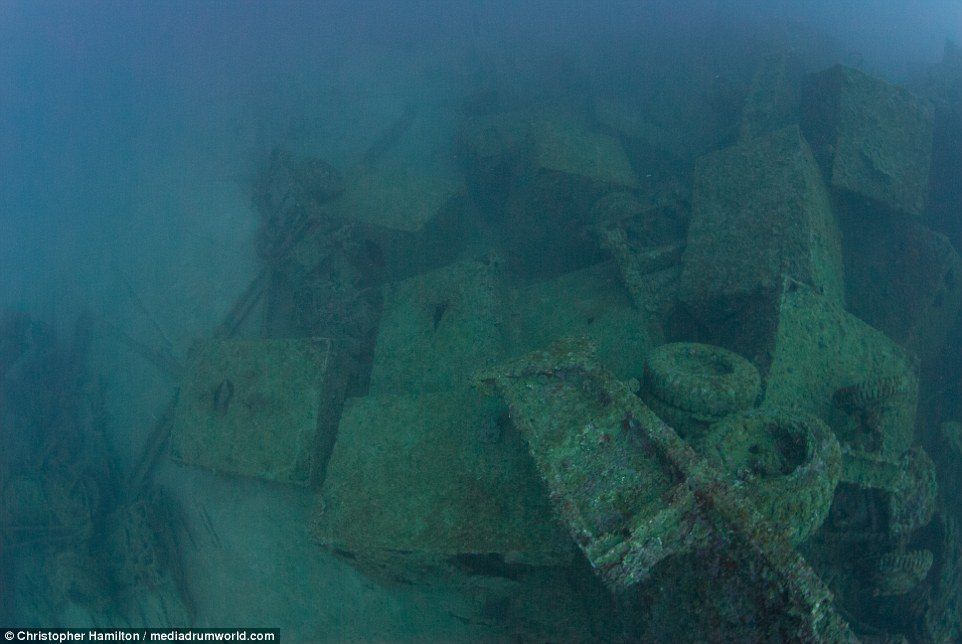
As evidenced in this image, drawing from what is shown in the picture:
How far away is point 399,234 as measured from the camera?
17.5 ft

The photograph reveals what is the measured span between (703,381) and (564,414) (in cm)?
95

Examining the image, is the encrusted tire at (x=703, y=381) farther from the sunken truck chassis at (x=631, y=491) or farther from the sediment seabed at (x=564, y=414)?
the sunken truck chassis at (x=631, y=491)

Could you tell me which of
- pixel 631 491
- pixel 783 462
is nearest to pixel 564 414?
pixel 631 491

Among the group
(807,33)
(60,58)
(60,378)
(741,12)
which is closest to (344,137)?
(60,378)

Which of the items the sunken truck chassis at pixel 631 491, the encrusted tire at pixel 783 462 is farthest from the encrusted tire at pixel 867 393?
the sunken truck chassis at pixel 631 491

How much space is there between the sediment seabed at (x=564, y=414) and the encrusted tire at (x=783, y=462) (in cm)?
2

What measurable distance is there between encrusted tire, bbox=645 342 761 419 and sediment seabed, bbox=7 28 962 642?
0.02 metres

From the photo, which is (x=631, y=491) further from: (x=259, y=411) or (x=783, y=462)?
(x=259, y=411)

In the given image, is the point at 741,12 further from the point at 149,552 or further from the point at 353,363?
the point at 149,552

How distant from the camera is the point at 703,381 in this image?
279cm

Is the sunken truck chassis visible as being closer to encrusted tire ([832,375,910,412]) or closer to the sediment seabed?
the sediment seabed

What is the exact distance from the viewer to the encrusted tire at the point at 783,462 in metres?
2.18

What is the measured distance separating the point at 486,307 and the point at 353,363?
1.54 m

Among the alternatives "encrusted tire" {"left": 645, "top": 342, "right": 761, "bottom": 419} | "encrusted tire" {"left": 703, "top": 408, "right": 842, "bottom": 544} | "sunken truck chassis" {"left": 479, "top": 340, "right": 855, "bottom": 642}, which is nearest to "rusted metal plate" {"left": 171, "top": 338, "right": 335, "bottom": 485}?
"sunken truck chassis" {"left": 479, "top": 340, "right": 855, "bottom": 642}
